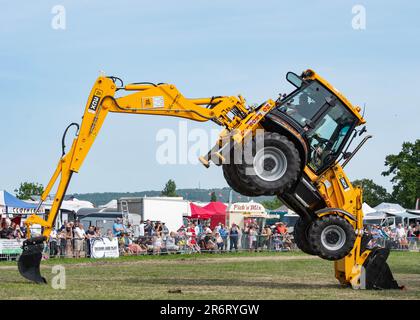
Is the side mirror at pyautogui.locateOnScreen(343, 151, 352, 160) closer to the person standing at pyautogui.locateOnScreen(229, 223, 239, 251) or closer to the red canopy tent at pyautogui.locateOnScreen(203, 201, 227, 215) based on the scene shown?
the person standing at pyautogui.locateOnScreen(229, 223, 239, 251)

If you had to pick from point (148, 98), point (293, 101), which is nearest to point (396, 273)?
point (293, 101)

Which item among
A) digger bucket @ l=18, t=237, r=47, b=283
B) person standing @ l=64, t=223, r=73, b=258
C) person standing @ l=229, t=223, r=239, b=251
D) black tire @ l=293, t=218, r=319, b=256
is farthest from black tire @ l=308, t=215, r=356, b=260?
person standing @ l=229, t=223, r=239, b=251

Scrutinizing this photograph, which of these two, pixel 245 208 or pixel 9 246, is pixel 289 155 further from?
pixel 245 208

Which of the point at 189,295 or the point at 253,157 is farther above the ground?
the point at 253,157

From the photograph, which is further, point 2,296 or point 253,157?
point 253,157

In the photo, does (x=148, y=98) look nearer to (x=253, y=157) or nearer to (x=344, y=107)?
(x=253, y=157)

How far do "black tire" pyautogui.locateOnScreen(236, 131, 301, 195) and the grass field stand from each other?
226 cm

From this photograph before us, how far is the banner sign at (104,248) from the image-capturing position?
35.1m

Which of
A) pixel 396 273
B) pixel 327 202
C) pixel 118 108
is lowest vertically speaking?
pixel 396 273

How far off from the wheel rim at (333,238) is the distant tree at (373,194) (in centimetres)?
8983

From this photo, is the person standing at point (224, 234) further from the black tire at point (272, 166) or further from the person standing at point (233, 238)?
the black tire at point (272, 166)

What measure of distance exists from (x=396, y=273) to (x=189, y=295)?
35.5 ft

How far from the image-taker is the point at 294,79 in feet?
64.1

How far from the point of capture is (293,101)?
1942 cm
